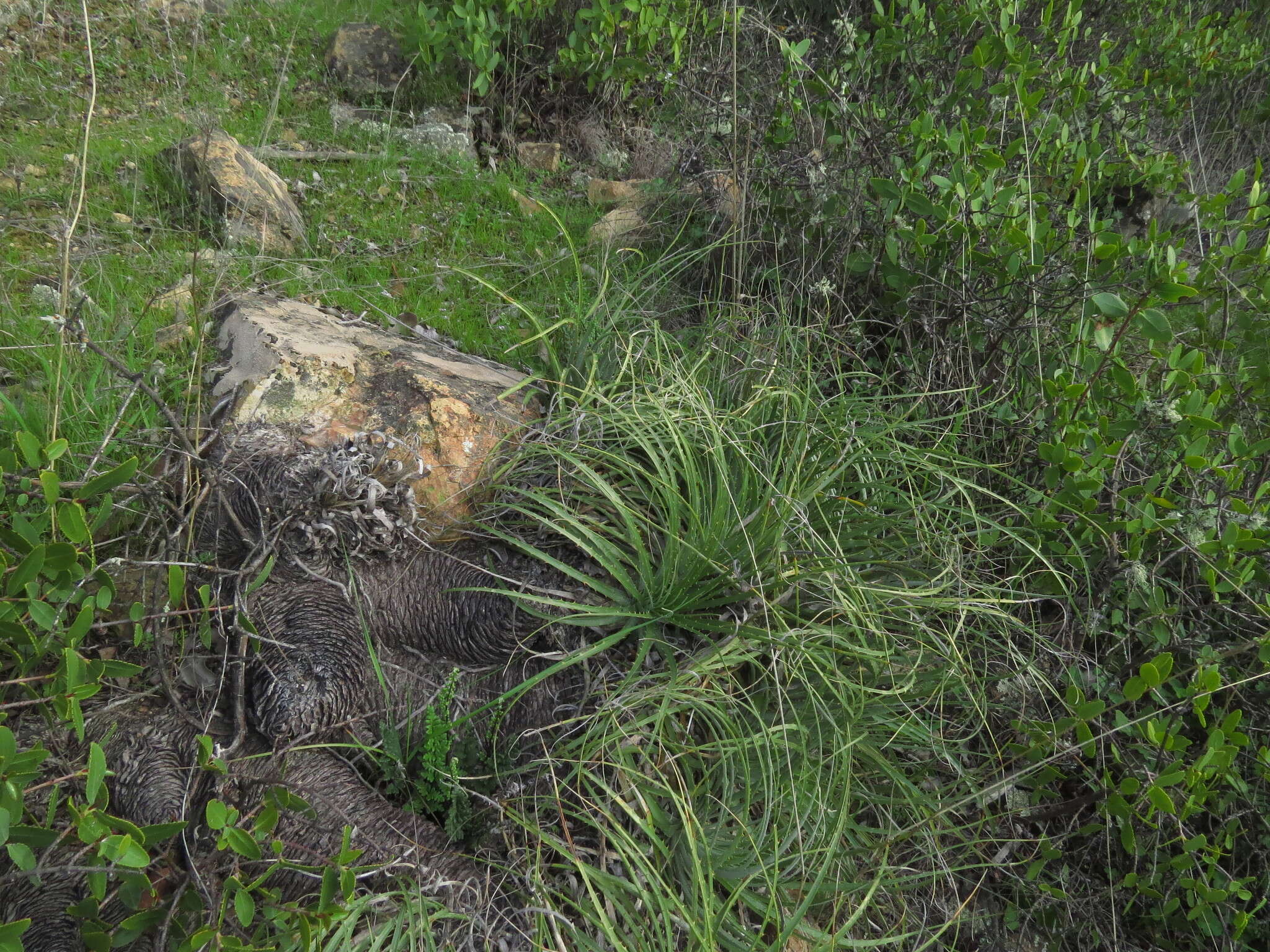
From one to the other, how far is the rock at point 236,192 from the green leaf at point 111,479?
1.82 meters

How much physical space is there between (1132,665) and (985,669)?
17.4 inches

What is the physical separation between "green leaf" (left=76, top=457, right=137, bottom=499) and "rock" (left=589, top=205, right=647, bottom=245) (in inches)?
96.2

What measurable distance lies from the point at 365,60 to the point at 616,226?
6.44ft

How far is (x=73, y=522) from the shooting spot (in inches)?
61.4

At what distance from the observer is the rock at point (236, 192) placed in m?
3.26

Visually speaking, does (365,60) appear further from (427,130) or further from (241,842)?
(241,842)

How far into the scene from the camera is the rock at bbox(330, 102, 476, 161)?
4.26 metres

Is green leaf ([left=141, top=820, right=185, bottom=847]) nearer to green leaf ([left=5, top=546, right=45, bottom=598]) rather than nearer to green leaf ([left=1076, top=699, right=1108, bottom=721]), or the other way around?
green leaf ([left=5, top=546, right=45, bottom=598])

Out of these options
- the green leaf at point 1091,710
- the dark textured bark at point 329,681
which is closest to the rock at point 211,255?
the dark textured bark at point 329,681

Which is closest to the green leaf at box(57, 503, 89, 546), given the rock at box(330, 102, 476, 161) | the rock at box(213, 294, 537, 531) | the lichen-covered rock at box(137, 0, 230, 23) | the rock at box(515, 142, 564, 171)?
the rock at box(213, 294, 537, 531)

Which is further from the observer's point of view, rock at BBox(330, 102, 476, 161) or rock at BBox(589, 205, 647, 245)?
rock at BBox(330, 102, 476, 161)

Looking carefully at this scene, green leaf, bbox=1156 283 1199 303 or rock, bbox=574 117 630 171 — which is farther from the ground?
green leaf, bbox=1156 283 1199 303

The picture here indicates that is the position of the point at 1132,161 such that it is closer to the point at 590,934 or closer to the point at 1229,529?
the point at 1229,529

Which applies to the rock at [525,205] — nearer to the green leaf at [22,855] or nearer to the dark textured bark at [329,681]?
the dark textured bark at [329,681]
